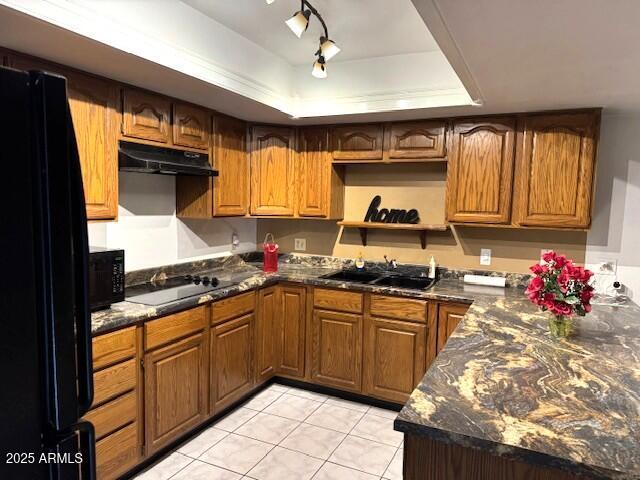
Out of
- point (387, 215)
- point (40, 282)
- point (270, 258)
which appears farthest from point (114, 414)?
point (387, 215)

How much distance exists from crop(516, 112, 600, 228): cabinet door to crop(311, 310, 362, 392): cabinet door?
1442 millimetres

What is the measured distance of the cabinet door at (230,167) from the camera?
10.5ft

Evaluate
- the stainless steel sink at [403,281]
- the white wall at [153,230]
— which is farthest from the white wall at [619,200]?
the white wall at [153,230]

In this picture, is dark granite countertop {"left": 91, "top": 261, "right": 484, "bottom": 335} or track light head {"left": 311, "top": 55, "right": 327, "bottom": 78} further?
track light head {"left": 311, "top": 55, "right": 327, "bottom": 78}

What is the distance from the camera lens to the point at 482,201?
309cm

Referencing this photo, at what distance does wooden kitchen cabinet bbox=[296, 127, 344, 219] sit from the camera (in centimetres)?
356

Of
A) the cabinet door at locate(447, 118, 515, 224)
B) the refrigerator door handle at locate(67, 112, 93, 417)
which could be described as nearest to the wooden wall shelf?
the cabinet door at locate(447, 118, 515, 224)

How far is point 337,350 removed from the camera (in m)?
3.33

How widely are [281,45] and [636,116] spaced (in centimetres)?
245

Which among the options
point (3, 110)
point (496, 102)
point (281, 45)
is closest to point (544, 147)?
point (496, 102)

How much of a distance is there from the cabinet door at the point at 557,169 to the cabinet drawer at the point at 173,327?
2.26 m

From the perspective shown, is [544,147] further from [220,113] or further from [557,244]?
[220,113]

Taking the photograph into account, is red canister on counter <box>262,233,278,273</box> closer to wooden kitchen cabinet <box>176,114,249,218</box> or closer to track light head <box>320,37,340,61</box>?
wooden kitchen cabinet <box>176,114,249,218</box>

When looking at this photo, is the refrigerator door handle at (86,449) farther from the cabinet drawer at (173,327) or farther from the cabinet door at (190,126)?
the cabinet door at (190,126)
